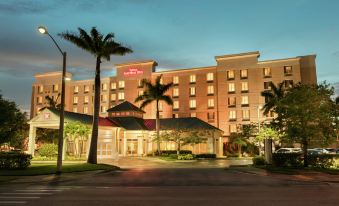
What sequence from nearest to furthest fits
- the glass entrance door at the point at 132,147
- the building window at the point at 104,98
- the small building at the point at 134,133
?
the small building at the point at 134,133 → the glass entrance door at the point at 132,147 → the building window at the point at 104,98

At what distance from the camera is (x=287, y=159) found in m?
28.9

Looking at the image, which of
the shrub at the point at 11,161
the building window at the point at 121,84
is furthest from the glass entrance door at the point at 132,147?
the shrub at the point at 11,161

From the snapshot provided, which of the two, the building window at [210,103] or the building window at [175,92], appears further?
the building window at [175,92]

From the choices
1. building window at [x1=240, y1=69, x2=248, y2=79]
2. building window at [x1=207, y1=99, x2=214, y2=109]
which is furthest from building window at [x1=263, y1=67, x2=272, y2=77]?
building window at [x1=207, y1=99, x2=214, y2=109]

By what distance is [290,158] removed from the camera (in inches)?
1132

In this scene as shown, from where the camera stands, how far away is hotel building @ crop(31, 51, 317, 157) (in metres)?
66.9

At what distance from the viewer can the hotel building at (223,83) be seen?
220 ft

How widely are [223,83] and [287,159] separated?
42730 mm

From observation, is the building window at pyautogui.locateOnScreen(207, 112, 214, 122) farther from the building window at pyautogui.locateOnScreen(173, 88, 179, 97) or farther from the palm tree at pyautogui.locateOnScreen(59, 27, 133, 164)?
the palm tree at pyautogui.locateOnScreen(59, 27, 133, 164)

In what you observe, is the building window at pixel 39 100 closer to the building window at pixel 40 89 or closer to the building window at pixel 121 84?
the building window at pixel 40 89

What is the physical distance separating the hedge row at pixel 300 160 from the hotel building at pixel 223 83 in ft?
114

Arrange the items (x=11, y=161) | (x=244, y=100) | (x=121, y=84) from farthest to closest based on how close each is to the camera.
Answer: (x=121, y=84)
(x=244, y=100)
(x=11, y=161)

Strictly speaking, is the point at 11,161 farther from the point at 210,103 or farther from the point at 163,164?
the point at 210,103

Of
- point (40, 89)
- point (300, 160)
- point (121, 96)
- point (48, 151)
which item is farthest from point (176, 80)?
point (300, 160)
